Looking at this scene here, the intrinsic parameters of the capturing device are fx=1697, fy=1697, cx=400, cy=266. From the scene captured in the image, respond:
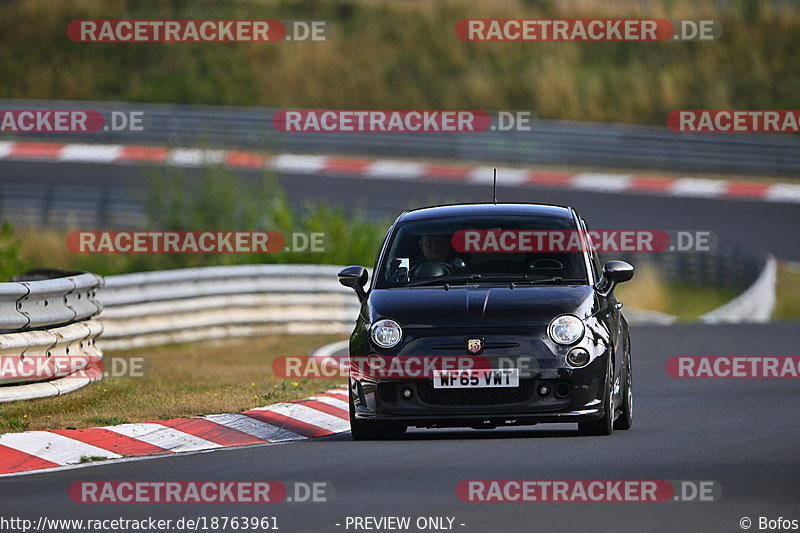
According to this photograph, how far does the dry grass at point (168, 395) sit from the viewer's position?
11.6m

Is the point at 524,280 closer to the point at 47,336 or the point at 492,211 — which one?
the point at 492,211

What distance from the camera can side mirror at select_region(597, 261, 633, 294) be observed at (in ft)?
37.3

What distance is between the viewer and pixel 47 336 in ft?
39.4

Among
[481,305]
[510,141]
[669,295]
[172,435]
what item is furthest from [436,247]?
[510,141]

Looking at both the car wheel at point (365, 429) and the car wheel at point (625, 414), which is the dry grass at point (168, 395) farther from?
the car wheel at point (625, 414)

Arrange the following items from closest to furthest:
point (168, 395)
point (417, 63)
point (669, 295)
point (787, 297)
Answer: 1. point (168, 395)
2. point (787, 297)
3. point (669, 295)
4. point (417, 63)

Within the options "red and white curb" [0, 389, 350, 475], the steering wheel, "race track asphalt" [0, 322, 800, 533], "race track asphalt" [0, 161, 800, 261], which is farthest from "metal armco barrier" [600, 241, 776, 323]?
the steering wheel

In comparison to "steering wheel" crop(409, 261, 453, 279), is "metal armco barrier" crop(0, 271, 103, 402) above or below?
below

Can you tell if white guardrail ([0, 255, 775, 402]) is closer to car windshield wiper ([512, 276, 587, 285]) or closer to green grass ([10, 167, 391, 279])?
green grass ([10, 167, 391, 279])

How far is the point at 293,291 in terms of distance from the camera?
21.3m

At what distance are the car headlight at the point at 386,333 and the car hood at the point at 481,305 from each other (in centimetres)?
5

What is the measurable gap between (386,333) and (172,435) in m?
1.59

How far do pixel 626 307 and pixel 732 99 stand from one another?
17.7 m

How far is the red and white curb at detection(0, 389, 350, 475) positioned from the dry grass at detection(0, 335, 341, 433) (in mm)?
305
